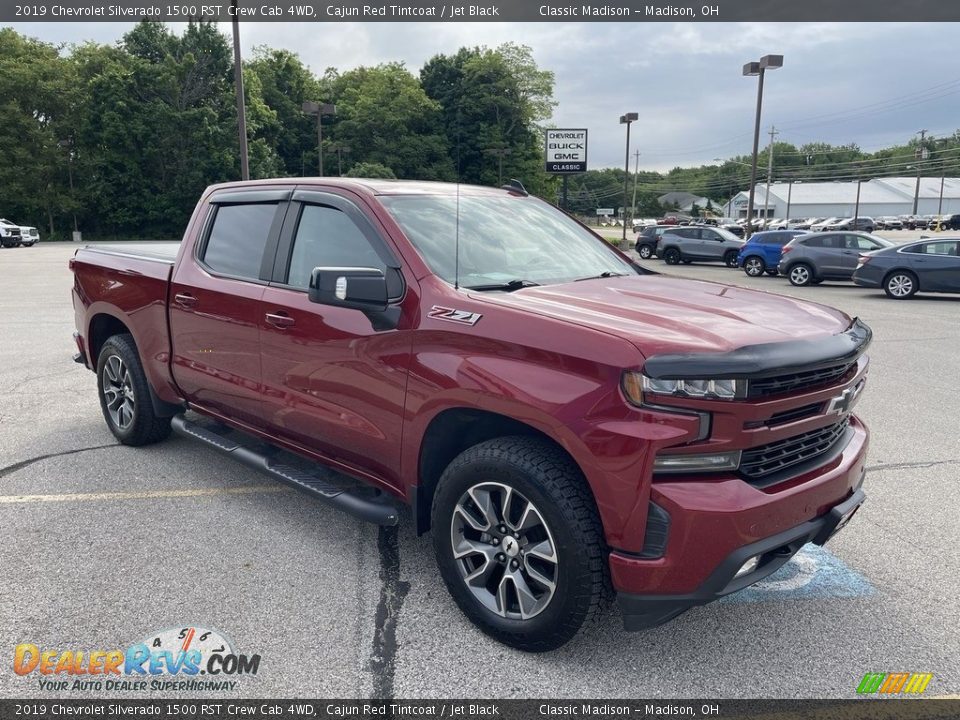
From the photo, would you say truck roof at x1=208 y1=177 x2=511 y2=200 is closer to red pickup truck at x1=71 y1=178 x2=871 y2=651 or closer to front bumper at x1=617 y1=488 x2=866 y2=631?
red pickup truck at x1=71 y1=178 x2=871 y2=651

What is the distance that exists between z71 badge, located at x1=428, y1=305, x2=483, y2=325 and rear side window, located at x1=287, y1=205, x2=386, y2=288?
0.53 m

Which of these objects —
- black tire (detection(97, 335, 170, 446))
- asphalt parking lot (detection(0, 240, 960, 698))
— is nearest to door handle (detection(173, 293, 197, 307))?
black tire (detection(97, 335, 170, 446))

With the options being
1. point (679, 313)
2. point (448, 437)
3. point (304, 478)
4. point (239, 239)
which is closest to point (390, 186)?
point (239, 239)

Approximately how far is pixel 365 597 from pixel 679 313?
1901mm

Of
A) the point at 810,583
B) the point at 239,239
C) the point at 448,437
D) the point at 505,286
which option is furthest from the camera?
the point at 239,239

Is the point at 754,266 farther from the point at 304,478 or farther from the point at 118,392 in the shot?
the point at 304,478

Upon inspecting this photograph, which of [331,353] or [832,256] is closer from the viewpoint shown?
[331,353]

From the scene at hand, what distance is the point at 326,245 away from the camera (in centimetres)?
374

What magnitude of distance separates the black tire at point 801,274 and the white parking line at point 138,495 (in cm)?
1895

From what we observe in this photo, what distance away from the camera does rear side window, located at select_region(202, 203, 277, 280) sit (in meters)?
4.14

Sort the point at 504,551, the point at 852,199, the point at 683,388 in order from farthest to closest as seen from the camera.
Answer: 1. the point at 852,199
2. the point at 504,551
3. the point at 683,388

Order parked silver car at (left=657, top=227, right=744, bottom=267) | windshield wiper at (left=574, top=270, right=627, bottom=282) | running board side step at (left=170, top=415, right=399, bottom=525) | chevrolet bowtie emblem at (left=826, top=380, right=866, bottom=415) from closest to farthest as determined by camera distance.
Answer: chevrolet bowtie emblem at (left=826, top=380, right=866, bottom=415) < running board side step at (left=170, top=415, right=399, bottom=525) < windshield wiper at (left=574, top=270, right=627, bottom=282) < parked silver car at (left=657, top=227, right=744, bottom=267)

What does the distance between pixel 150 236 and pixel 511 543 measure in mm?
58060

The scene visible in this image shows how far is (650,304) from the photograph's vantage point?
9.96ft
